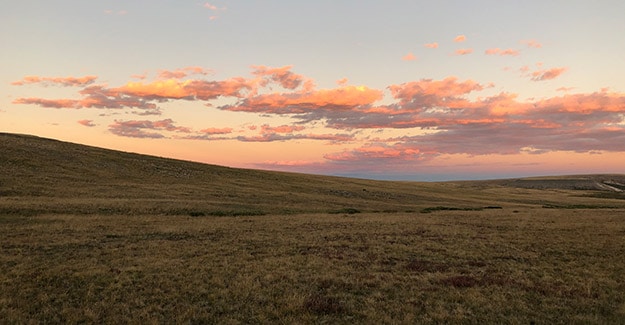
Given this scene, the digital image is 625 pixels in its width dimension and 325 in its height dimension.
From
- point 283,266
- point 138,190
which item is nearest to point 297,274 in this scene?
point 283,266

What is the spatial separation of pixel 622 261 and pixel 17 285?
104ft

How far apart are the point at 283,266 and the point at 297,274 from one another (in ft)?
6.17

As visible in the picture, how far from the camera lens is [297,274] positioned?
62.8 feet

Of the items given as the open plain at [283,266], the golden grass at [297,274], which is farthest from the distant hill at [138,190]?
the golden grass at [297,274]

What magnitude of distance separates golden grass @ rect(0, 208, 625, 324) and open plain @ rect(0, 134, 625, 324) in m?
0.09

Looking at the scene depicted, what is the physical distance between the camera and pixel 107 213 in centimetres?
3928

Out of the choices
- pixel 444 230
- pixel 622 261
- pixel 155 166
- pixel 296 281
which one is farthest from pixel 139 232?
pixel 155 166

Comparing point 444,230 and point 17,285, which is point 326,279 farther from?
point 444,230

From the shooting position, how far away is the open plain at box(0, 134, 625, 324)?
549 inches

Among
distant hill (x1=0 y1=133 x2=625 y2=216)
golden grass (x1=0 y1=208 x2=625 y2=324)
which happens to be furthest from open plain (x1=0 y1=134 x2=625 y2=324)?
distant hill (x1=0 y1=133 x2=625 y2=216)

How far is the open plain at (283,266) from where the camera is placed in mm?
13953

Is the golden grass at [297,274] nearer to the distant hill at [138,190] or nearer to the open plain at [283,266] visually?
the open plain at [283,266]

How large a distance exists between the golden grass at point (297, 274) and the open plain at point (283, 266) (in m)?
0.09

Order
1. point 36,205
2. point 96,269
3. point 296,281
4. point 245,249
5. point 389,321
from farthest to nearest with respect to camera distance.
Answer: point 36,205
point 245,249
point 96,269
point 296,281
point 389,321
